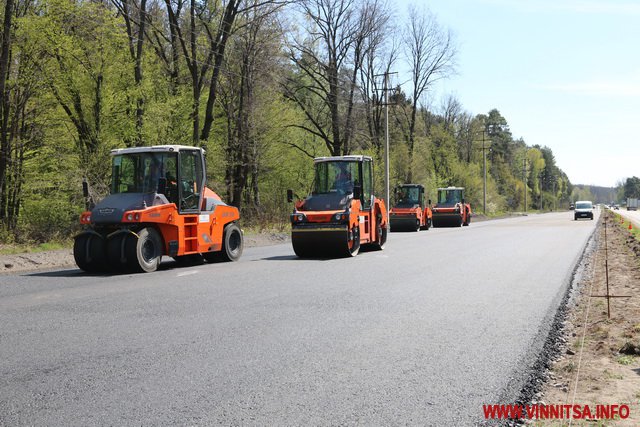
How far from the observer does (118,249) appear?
547 inches

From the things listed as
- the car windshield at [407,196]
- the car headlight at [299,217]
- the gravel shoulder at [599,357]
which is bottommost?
the gravel shoulder at [599,357]

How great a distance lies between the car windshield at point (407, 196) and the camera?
35.8 metres

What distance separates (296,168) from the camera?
43188 mm

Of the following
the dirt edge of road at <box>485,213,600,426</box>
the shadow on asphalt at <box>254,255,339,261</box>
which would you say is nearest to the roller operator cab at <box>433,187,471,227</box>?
the shadow on asphalt at <box>254,255,339,261</box>

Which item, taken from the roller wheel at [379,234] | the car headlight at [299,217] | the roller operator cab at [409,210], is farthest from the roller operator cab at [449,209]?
the car headlight at [299,217]

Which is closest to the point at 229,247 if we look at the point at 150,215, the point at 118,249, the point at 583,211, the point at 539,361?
the point at 150,215

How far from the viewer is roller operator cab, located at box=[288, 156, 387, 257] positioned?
56.9ft

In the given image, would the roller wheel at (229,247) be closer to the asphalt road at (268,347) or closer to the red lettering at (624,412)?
the asphalt road at (268,347)

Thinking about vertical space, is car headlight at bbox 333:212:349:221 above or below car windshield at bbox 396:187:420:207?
below

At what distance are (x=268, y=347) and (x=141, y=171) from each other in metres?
9.38

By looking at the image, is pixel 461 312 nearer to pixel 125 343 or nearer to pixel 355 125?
pixel 125 343

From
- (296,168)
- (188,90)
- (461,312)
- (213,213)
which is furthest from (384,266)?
(296,168)

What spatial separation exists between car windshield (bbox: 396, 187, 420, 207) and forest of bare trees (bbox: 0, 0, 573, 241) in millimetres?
6697

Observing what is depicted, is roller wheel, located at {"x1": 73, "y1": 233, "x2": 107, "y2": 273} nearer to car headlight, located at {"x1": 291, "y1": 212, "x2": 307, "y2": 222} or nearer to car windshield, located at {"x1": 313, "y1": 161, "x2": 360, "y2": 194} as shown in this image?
car headlight, located at {"x1": 291, "y1": 212, "x2": 307, "y2": 222}
